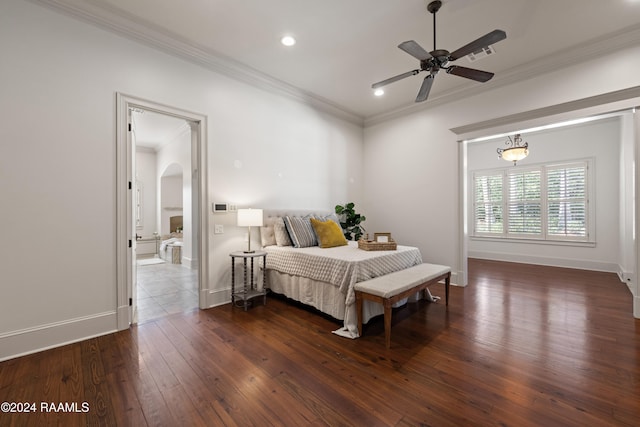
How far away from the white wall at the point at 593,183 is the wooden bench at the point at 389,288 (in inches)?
182

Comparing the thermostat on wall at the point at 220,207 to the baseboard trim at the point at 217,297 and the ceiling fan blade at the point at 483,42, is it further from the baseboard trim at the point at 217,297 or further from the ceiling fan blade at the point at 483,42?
the ceiling fan blade at the point at 483,42

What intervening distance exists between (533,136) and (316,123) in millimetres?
5065

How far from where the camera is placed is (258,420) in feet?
5.00

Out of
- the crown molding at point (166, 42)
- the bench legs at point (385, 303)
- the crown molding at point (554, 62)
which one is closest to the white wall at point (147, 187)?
the crown molding at point (166, 42)

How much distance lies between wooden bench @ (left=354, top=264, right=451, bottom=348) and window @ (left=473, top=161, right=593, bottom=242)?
4658mm

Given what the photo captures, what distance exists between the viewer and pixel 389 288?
8.10 ft

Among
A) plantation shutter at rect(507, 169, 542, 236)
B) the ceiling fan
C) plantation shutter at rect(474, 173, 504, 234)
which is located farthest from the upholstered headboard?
plantation shutter at rect(507, 169, 542, 236)

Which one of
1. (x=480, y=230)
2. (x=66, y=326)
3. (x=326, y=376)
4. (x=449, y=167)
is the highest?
(x=449, y=167)

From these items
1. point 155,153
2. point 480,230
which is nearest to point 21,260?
point 155,153

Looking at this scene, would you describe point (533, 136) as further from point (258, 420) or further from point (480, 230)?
point (258, 420)

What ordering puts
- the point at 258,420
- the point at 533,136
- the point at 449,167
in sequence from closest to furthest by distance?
the point at 258,420
the point at 449,167
the point at 533,136

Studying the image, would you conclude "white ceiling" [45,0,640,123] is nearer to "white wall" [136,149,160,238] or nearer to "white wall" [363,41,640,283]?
"white wall" [363,41,640,283]

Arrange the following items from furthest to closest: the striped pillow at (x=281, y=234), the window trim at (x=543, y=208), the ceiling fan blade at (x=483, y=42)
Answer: the window trim at (x=543, y=208), the striped pillow at (x=281, y=234), the ceiling fan blade at (x=483, y=42)

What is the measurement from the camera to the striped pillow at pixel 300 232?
3.72m
